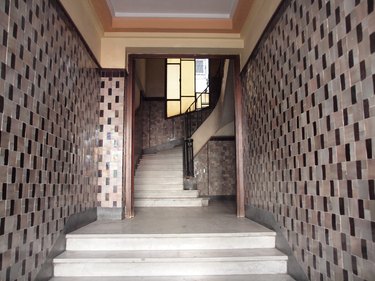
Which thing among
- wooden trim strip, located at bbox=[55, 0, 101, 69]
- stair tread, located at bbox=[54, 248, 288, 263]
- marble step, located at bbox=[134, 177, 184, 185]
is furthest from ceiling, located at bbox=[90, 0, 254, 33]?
marble step, located at bbox=[134, 177, 184, 185]

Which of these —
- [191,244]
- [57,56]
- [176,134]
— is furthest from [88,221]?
[176,134]

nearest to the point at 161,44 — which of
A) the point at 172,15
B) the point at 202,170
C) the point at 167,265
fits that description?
the point at 172,15

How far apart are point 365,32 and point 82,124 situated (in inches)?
118

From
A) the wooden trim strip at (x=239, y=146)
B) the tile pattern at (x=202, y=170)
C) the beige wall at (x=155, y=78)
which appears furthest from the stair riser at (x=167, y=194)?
the beige wall at (x=155, y=78)

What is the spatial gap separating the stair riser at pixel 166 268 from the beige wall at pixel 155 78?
768cm

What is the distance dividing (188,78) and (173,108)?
1157 millimetres

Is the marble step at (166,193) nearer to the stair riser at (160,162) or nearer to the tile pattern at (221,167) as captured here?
the stair riser at (160,162)

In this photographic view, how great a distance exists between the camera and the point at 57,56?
2.89 meters

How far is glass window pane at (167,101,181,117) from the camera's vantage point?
10031mm

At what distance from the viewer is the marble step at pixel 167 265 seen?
107 inches

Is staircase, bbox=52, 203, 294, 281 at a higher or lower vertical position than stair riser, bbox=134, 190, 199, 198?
lower

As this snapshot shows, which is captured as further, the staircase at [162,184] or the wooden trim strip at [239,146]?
the staircase at [162,184]

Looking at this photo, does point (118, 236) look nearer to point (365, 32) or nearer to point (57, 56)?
point (57, 56)

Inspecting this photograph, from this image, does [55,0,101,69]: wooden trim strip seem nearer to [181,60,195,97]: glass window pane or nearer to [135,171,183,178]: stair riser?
[135,171,183,178]: stair riser
